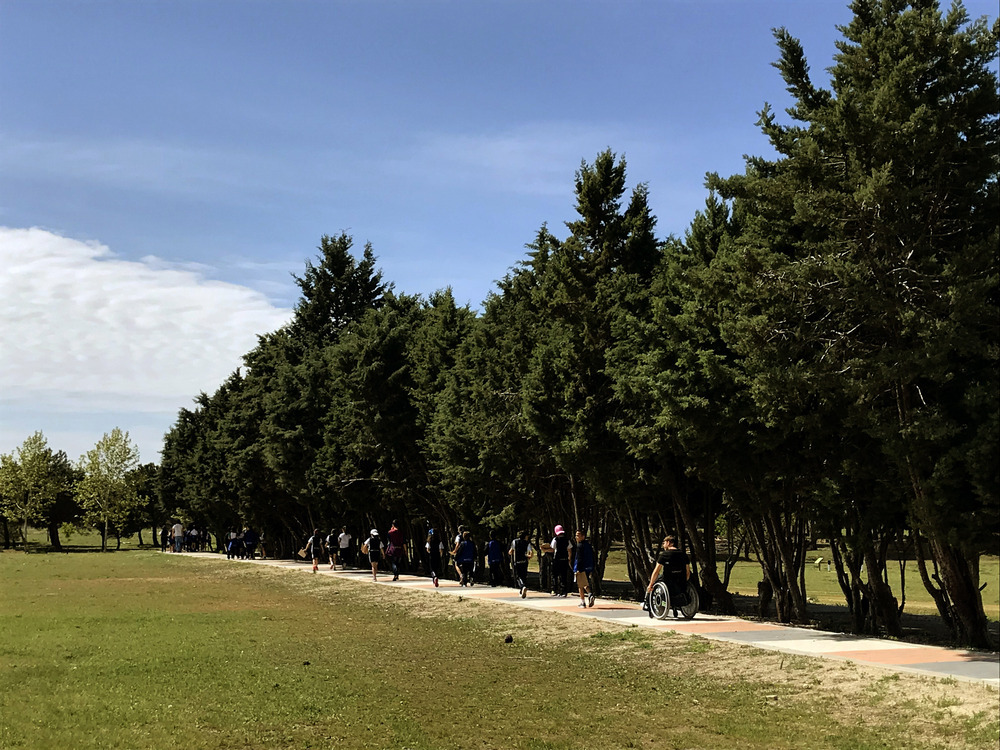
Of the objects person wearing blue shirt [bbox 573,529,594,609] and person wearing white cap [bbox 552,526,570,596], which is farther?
person wearing white cap [bbox 552,526,570,596]

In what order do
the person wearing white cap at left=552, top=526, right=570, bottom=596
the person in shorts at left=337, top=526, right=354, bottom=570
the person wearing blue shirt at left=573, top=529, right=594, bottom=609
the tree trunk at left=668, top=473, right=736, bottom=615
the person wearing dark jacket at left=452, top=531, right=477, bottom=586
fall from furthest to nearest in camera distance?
the person in shorts at left=337, top=526, right=354, bottom=570
the person wearing dark jacket at left=452, top=531, right=477, bottom=586
the person wearing white cap at left=552, top=526, right=570, bottom=596
the person wearing blue shirt at left=573, top=529, right=594, bottom=609
the tree trunk at left=668, top=473, right=736, bottom=615

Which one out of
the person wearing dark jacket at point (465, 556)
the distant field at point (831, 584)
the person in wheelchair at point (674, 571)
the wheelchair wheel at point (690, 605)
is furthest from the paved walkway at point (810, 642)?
the person wearing dark jacket at point (465, 556)

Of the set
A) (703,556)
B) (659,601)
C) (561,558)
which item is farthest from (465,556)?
(659,601)

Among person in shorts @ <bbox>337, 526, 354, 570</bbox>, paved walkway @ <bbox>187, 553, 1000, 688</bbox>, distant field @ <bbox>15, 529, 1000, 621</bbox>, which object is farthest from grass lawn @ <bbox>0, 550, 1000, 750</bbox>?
person in shorts @ <bbox>337, 526, 354, 570</bbox>

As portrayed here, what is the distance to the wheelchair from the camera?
65.8 feet

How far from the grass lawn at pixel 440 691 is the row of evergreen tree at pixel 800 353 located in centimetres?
358

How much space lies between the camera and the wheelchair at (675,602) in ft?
65.8

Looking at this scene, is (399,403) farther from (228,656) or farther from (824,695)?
(824,695)

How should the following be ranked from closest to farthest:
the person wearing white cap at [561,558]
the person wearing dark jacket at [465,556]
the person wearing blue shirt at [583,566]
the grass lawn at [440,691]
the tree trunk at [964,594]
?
the grass lawn at [440,691] < the tree trunk at [964,594] < the person wearing blue shirt at [583,566] < the person wearing white cap at [561,558] < the person wearing dark jacket at [465,556]

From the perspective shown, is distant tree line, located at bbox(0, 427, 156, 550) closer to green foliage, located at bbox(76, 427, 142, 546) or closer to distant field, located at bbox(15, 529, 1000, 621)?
green foliage, located at bbox(76, 427, 142, 546)

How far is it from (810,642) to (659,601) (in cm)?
462

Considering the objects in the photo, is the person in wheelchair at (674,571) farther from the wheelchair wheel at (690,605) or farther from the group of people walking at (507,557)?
the group of people walking at (507,557)

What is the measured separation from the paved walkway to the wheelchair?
241mm

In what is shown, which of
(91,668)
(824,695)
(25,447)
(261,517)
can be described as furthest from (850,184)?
(25,447)
